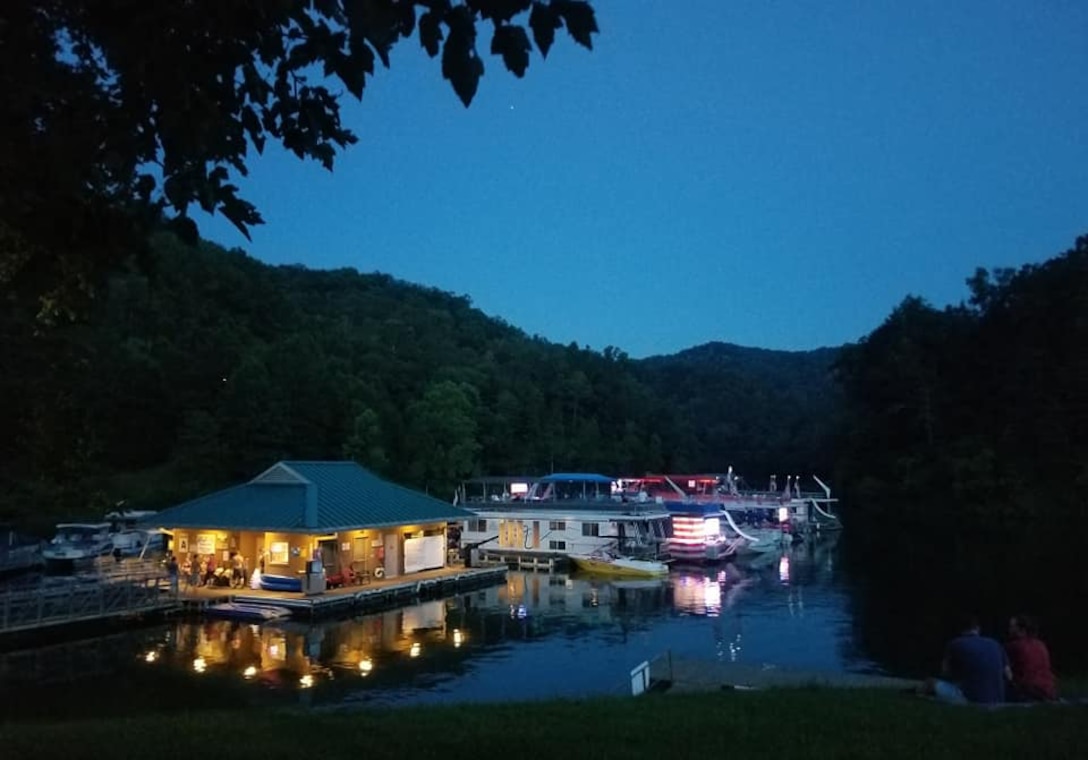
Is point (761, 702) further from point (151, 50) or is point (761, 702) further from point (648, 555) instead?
point (648, 555)

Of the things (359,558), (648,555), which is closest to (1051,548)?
(648,555)

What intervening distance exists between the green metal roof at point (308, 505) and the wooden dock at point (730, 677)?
751 inches

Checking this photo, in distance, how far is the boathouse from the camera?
35.2m

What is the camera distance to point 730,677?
17.2 meters

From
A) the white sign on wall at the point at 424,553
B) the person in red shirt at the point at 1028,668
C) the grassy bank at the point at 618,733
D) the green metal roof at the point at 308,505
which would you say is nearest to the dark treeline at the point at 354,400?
the green metal roof at the point at 308,505

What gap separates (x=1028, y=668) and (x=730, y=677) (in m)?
6.67

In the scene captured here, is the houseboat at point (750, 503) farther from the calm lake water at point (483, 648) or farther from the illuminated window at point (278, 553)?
the illuminated window at point (278, 553)

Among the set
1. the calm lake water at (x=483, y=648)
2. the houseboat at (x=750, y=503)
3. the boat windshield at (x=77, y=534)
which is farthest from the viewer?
the houseboat at (x=750, y=503)

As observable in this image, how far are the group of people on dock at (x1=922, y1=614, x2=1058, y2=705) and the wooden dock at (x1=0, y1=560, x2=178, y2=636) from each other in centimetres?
2602

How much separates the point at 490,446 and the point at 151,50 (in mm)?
81218

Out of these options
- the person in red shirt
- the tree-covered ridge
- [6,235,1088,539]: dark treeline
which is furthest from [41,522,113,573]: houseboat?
the tree-covered ridge

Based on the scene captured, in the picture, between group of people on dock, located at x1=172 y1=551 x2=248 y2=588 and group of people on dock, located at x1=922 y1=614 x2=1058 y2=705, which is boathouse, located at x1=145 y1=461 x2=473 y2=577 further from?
group of people on dock, located at x1=922 y1=614 x2=1058 y2=705

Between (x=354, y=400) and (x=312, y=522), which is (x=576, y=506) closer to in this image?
(x=312, y=522)

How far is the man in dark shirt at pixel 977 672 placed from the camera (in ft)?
35.3
